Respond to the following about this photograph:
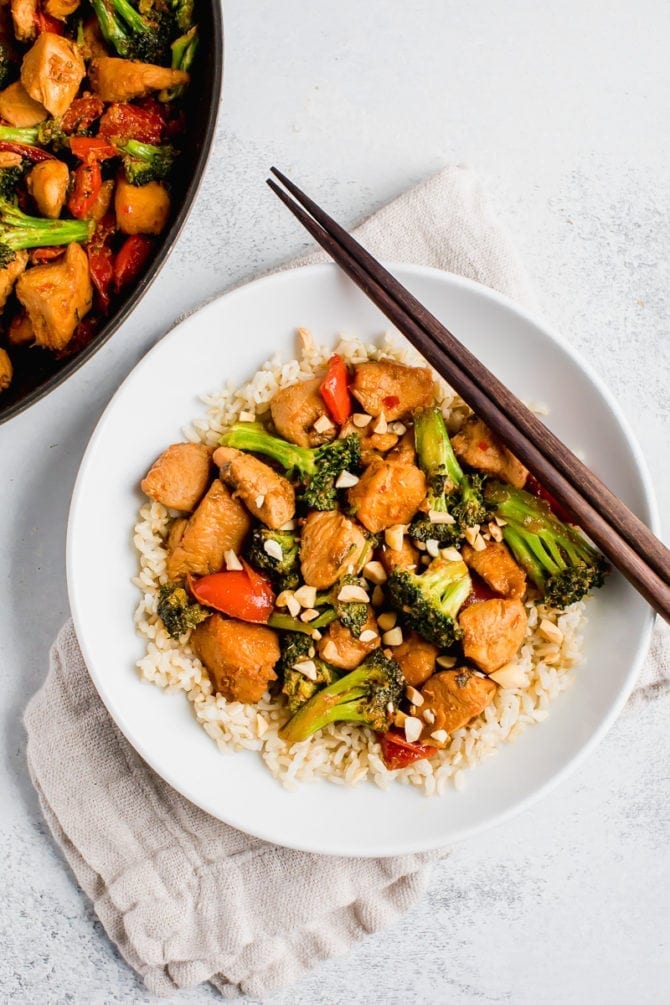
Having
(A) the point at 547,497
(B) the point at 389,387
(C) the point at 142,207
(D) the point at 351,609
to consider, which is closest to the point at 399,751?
(D) the point at 351,609

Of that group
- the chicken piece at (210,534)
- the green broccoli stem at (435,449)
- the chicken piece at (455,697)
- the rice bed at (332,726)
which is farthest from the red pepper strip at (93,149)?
the chicken piece at (455,697)

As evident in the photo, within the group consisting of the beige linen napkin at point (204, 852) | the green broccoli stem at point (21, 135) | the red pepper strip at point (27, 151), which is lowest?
the beige linen napkin at point (204, 852)

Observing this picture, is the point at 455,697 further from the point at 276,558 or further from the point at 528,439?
the point at 528,439

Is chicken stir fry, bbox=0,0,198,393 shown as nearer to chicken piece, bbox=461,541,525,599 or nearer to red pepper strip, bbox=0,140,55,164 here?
red pepper strip, bbox=0,140,55,164

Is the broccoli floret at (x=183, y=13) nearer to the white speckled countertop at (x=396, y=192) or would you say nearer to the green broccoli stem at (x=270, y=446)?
the white speckled countertop at (x=396, y=192)

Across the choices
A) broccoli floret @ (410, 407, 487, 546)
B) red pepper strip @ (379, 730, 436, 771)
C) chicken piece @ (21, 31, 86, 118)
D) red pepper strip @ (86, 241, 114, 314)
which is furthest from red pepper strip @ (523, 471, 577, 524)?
chicken piece @ (21, 31, 86, 118)

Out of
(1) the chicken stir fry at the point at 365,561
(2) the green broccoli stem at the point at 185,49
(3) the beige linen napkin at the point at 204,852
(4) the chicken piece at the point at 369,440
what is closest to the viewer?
(2) the green broccoli stem at the point at 185,49
